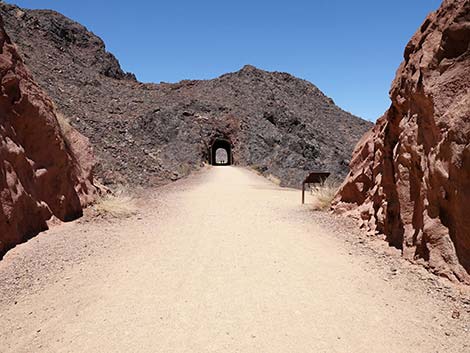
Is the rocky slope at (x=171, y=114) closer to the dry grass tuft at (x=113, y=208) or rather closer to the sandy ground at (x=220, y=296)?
the dry grass tuft at (x=113, y=208)

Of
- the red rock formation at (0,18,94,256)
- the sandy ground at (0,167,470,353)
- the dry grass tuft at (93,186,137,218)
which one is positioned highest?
the red rock formation at (0,18,94,256)

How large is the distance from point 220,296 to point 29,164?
4752mm

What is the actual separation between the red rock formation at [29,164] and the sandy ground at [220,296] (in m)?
0.43

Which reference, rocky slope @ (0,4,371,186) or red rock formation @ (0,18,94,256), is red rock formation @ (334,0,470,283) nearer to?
red rock formation @ (0,18,94,256)

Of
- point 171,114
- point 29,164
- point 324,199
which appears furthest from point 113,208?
point 171,114

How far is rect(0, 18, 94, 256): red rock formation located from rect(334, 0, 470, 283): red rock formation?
6118 millimetres

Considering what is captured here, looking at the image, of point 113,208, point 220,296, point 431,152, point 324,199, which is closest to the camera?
point 220,296

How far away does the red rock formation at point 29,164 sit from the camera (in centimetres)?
589

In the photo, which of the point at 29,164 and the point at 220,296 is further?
the point at 29,164

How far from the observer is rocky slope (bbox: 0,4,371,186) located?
81.0 ft

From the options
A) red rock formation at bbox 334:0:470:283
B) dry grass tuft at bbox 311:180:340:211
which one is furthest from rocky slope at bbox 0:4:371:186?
red rock formation at bbox 334:0:470:283

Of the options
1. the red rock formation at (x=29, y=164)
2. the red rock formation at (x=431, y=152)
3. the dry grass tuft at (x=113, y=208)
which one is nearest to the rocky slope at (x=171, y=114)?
the dry grass tuft at (x=113, y=208)

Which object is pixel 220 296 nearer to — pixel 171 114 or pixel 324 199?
pixel 324 199

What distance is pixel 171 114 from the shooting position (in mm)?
37594
